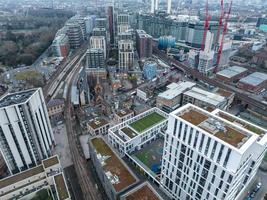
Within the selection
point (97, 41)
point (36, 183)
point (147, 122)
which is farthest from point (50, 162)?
point (97, 41)

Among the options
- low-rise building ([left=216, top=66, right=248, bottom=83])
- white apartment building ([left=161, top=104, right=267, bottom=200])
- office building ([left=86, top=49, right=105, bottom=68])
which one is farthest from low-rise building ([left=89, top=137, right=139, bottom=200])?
low-rise building ([left=216, top=66, right=248, bottom=83])

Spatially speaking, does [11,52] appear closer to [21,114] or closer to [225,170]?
[21,114]

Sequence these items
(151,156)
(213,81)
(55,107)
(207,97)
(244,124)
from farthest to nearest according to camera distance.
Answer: (213,81) → (207,97) → (55,107) → (151,156) → (244,124)

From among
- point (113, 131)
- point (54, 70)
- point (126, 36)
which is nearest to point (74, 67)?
point (54, 70)

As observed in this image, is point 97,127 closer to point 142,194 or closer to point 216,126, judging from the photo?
point 142,194

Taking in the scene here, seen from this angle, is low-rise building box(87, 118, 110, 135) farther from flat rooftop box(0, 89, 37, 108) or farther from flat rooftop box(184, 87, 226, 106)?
flat rooftop box(184, 87, 226, 106)
